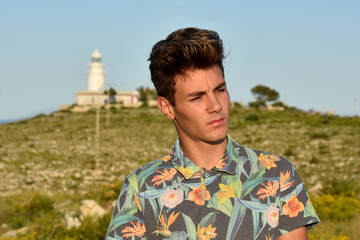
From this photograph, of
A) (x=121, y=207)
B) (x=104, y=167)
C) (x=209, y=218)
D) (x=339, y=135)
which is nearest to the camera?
(x=209, y=218)

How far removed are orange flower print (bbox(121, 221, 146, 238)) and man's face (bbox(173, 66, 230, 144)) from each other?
0.52m

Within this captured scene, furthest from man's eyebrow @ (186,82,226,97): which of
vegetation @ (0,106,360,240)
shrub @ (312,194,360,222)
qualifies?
shrub @ (312,194,360,222)

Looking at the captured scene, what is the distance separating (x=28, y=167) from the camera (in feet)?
84.7

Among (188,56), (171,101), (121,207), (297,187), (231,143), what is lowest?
(121,207)

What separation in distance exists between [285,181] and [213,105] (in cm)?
52

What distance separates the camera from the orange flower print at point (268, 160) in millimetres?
2482

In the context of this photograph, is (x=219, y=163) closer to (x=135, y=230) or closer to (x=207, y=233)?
(x=207, y=233)

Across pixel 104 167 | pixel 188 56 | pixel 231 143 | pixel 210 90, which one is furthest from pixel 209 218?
pixel 104 167

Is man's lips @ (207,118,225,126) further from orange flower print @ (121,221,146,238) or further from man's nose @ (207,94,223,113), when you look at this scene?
orange flower print @ (121,221,146,238)

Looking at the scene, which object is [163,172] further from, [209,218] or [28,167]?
[28,167]

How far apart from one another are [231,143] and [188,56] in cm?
51

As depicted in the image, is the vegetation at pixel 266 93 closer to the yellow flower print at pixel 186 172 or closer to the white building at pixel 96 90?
the white building at pixel 96 90

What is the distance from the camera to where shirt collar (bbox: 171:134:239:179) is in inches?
97.9

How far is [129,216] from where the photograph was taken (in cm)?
253
